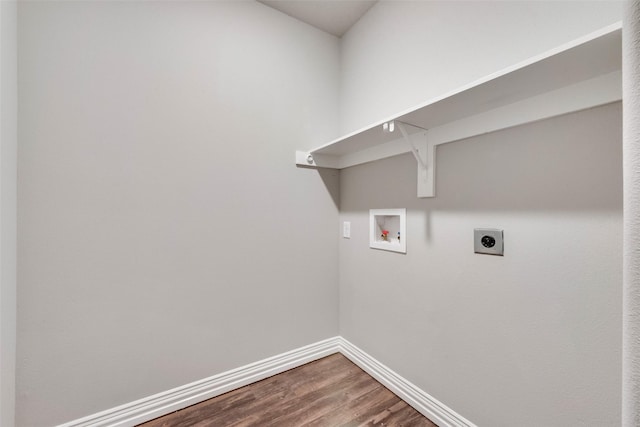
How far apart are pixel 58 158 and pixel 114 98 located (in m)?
0.38

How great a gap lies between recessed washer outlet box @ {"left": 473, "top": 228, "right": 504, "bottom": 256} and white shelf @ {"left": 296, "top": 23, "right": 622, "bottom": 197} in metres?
0.30

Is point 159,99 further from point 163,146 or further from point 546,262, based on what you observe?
point 546,262

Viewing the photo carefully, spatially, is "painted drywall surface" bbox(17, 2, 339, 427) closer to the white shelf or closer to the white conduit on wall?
the white shelf

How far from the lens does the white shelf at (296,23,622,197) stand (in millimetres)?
725

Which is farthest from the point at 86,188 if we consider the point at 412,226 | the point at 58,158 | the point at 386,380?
the point at 386,380

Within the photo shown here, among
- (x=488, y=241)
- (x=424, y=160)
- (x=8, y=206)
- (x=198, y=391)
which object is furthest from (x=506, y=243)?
(x=8, y=206)

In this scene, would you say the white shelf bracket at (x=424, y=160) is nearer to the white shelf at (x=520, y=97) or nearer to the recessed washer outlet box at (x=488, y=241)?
the white shelf at (x=520, y=97)

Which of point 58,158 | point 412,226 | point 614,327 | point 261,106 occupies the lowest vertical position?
point 614,327

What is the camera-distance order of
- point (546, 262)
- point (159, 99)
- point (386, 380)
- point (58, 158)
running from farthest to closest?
point (386, 380) → point (159, 99) → point (58, 158) → point (546, 262)

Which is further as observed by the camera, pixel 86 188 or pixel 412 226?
pixel 412 226

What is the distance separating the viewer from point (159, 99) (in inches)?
54.6

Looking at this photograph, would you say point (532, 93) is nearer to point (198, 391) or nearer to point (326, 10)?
point (326, 10)

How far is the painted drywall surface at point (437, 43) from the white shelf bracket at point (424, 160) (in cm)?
21

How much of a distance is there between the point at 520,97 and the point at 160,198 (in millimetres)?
1698
